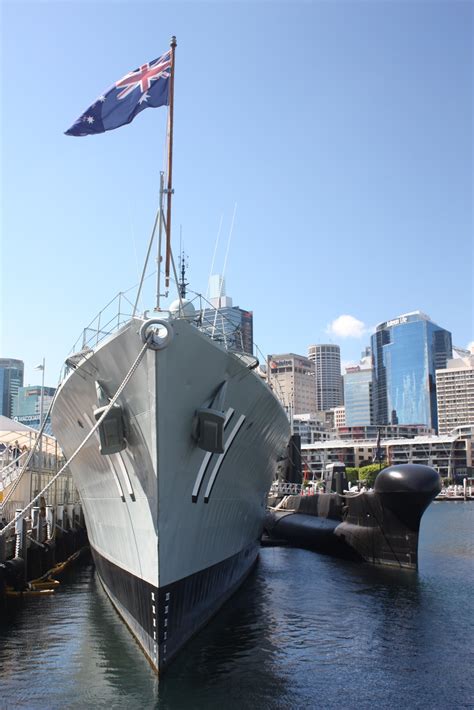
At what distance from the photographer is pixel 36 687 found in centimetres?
1013

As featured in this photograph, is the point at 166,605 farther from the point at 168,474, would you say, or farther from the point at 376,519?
the point at 376,519

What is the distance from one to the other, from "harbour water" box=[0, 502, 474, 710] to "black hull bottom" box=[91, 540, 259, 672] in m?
0.30

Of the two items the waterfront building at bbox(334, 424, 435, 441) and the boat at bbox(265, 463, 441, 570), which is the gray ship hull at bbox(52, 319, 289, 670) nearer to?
the boat at bbox(265, 463, 441, 570)

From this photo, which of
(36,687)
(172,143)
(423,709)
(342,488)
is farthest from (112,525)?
(342,488)

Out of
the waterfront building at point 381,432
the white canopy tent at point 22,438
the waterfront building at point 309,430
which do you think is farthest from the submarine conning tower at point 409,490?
the waterfront building at point 309,430

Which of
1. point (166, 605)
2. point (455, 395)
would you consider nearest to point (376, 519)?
point (166, 605)

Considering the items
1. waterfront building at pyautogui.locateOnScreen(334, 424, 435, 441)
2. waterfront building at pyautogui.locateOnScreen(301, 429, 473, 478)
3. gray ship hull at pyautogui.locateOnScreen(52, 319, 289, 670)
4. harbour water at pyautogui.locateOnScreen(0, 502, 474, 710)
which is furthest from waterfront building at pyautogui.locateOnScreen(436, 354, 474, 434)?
gray ship hull at pyautogui.locateOnScreen(52, 319, 289, 670)

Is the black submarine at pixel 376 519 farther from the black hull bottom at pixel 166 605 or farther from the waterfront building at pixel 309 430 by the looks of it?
the waterfront building at pixel 309 430

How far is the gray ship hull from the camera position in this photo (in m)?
10.3

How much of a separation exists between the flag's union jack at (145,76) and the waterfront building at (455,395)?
171 m

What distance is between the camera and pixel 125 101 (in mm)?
12242

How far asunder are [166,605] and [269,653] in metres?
2.78

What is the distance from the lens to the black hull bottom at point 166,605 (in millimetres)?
10320

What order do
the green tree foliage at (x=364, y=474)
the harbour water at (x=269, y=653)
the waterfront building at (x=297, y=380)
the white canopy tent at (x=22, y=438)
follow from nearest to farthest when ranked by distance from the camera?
1. the harbour water at (x=269, y=653)
2. the white canopy tent at (x=22, y=438)
3. the green tree foliage at (x=364, y=474)
4. the waterfront building at (x=297, y=380)
